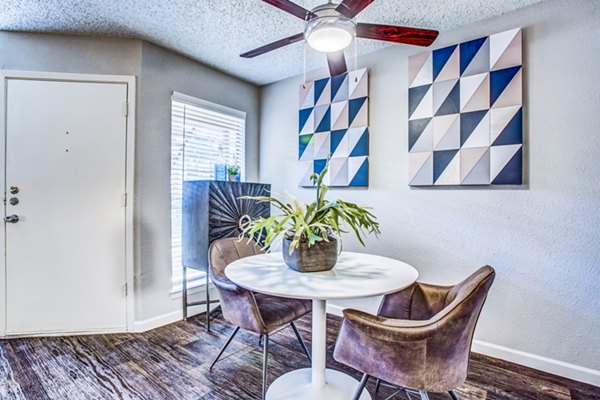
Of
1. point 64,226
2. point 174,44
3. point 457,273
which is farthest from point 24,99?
point 457,273

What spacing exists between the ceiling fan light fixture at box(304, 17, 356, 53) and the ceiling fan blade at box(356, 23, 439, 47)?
0.14 m

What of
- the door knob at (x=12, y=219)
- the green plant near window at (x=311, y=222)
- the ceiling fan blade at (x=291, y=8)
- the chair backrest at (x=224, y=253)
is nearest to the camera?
the ceiling fan blade at (x=291, y=8)

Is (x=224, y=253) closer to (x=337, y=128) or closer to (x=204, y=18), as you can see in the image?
(x=337, y=128)

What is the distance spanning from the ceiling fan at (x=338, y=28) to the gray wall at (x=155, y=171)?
138 cm

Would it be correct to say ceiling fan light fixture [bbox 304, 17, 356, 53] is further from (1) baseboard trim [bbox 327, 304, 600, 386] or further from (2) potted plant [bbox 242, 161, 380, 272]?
(1) baseboard trim [bbox 327, 304, 600, 386]

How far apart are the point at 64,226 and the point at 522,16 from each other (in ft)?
12.1

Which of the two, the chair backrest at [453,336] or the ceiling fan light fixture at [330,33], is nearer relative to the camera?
the chair backrest at [453,336]

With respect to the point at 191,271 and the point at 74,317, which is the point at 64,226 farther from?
the point at 191,271

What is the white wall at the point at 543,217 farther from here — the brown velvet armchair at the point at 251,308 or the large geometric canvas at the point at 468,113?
the brown velvet armchair at the point at 251,308

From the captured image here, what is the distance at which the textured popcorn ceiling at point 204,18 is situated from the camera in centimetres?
208

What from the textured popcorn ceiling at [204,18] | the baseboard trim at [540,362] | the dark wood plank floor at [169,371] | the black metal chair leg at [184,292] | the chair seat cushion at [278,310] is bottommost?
the dark wood plank floor at [169,371]

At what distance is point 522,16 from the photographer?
2.11m

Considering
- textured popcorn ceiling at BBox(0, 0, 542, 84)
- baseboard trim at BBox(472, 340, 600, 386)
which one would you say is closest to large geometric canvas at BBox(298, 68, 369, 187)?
textured popcorn ceiling at BBox(0, 0, 542, 84)

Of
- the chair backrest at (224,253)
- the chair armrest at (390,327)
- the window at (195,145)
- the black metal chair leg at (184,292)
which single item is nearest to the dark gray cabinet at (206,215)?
the black metal chair leg at (184,292)
